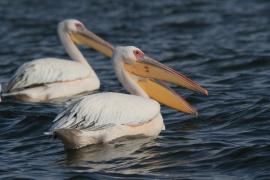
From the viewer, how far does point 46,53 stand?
1427 cm

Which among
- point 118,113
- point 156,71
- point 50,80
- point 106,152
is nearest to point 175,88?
point 50,80

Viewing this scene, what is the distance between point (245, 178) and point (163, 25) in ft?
32.6

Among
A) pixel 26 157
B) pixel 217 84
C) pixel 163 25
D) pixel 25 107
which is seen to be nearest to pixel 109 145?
pixel 26 157

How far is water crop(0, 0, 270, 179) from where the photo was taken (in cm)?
708

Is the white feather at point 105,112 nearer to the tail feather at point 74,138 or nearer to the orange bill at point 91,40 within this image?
the tail feather at point 74,138

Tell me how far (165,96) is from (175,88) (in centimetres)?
217

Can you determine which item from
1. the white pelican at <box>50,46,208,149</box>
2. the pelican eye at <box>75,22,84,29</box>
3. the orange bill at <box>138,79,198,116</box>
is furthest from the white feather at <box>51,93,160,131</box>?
the pelican eye at <box>75,22,84,29</box>

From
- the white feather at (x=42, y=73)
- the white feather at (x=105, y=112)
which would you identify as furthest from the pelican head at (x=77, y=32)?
the white feather at (x=105, y=112)

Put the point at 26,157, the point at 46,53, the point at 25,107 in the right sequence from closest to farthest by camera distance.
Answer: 1. the point at 26,157
2. the point at 25,107
3. the point at 46,53

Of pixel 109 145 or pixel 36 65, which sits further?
pixel 36 65

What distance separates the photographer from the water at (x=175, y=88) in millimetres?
7078

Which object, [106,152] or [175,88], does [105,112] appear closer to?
[106,152]

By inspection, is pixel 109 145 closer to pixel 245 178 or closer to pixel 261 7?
pixel 245 178

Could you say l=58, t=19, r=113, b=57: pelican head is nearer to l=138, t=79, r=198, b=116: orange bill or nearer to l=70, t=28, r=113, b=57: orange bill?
l=70, t=28, r=113, b=57: orange bill
